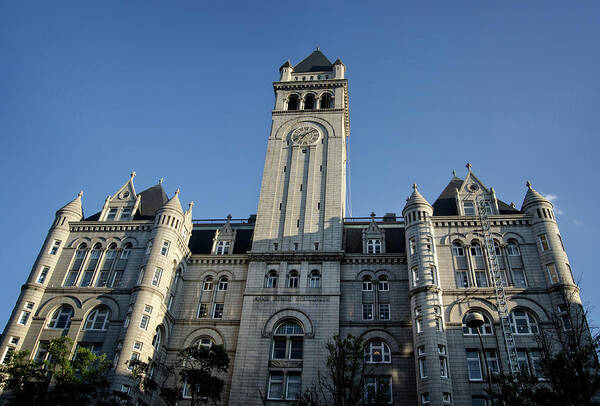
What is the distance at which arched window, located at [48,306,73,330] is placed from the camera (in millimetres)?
46125

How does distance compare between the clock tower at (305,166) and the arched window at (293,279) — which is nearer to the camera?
the arched window at (293,279)

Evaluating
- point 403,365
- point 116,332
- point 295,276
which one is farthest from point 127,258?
point 403,365

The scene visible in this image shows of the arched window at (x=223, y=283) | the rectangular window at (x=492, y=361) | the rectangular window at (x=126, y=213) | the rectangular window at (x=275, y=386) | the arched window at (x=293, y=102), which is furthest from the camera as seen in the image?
the arched window at (x=293, y=102)

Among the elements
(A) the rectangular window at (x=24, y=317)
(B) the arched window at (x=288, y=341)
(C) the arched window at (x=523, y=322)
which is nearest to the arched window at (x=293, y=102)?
(B) the arched window at (x=288, y=341)

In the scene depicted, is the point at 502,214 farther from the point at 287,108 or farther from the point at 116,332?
Answer: the point at 116,332

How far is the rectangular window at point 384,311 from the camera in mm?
46781

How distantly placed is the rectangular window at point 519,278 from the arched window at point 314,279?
1787cm

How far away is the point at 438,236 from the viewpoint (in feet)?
162

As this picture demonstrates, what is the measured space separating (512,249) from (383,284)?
12565 mm

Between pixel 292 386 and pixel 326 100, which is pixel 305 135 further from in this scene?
pixel 292 386

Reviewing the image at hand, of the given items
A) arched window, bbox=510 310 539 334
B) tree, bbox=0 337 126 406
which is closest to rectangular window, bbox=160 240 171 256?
tree, bbox=0 337 126 406

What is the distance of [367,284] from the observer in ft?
162

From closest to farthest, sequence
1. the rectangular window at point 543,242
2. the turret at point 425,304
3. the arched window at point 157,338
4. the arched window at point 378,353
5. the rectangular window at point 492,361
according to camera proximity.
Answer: the turret at point 425,304 < the rectangular window at point 492,361 < the arched window at point 378,353 < the arched window at point 157,338 < the rectangular window at point 543,242

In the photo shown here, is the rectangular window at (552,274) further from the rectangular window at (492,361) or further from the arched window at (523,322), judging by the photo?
the rectangular window at (492,361)
